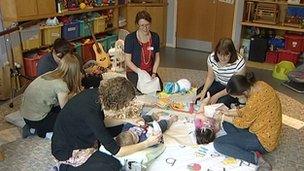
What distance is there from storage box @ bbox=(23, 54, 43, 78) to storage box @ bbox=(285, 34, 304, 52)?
323 cm

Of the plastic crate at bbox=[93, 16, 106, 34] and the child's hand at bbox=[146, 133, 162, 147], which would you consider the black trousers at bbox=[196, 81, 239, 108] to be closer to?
the child's hand at bbox=[146, 133, 162, 147]

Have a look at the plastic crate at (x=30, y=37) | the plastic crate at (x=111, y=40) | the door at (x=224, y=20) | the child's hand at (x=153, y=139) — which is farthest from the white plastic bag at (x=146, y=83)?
the door at (x=224, y=20)

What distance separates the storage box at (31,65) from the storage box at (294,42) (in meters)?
3.23

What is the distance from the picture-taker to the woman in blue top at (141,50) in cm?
308

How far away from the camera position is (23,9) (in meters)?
3.31

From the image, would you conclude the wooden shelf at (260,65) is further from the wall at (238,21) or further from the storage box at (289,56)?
the wall at (238,21)

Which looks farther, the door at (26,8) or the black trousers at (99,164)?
the door at (26,8)

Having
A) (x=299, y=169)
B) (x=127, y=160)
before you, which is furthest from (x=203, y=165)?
(x=299, y=169)

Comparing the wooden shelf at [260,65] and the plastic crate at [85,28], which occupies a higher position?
the plastic crate at [85,28]

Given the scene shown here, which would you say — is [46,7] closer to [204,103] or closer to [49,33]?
[49,33]

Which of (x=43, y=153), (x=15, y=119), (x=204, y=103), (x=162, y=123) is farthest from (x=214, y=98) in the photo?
(x=15, y=119)

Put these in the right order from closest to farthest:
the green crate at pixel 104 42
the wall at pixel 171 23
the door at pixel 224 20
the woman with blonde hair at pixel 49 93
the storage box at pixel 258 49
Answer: the woman with blonde hair at pixel 49 93 < the green crate at pixel 104 42 < the storage box at pixel 258 49 < the door at pixel 224 20 < the wall at pixel 171 23

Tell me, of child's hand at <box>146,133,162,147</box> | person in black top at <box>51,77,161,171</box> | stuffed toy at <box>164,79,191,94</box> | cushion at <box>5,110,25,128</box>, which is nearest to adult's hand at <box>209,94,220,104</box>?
stuffed toy at <box>164,79,191,94</box>

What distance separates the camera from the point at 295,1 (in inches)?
171
